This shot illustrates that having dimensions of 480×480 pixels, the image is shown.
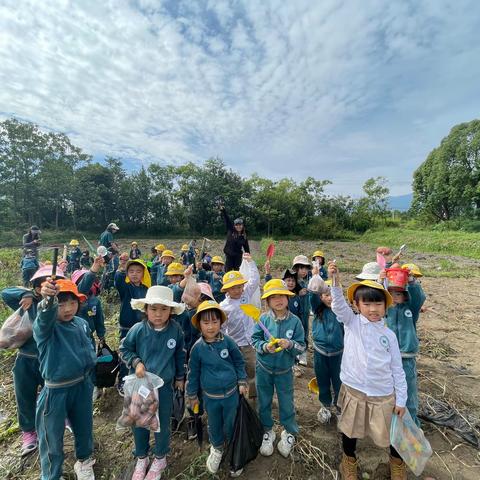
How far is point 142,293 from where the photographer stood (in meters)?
4.66

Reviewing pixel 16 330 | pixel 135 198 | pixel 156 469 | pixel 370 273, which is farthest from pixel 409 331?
pixel 135 198

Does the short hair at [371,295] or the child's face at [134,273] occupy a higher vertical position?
the short hair at [371,295]

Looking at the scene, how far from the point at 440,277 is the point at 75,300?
52.7ft

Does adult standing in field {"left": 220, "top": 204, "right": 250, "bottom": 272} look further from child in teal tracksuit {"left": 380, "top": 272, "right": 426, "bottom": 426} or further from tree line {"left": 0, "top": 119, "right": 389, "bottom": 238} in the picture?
tree line {"left": 0, "top": 119, "right": 389, "bottom": 238}

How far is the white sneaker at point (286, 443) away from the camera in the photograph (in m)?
3.26

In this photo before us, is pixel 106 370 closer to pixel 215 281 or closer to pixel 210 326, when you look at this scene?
pixel 210 326

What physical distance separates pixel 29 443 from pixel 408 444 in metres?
4.24

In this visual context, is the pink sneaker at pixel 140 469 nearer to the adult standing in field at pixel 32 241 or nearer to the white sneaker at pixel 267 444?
the white sneaker at pixel 267 444

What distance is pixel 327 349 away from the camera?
148 inches

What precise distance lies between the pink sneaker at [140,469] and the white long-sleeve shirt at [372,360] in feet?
7.65

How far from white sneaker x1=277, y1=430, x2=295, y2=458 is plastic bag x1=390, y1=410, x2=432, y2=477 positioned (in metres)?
1.12

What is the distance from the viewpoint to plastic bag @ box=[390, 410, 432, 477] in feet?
8.68

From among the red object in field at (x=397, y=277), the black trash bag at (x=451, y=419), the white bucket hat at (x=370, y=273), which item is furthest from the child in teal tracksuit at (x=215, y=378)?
the black trash bag at (x=451, y=419)

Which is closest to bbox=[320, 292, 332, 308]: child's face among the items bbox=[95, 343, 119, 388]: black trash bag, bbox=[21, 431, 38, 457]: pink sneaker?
bbox=[95, 343, 119, 388]: black trash bag
